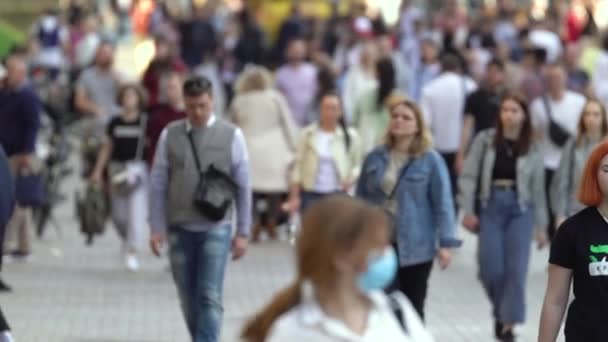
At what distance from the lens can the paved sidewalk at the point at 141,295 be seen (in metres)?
13.3

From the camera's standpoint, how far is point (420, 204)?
10789mm

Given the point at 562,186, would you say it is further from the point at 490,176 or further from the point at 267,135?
the point at 267,135

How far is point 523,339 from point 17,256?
240 inches

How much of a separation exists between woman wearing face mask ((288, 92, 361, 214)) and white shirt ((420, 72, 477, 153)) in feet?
10.5

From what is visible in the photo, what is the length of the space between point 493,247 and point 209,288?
8.05 feet

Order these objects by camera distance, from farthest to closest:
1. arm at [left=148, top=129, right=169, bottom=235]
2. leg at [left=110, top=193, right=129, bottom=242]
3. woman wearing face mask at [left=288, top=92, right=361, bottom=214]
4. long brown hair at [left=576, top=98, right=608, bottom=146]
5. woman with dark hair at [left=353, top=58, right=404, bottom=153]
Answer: woman with dark hair at [left=353, top=58, right=404, bottom=153], leg at [left=110, top=193, right=129, bottom=242], woman wearing face mask at [left=288, top=92, right=361, bottom=214], long brown hair at [left=576, top=98, right=608, bottom=146], arm at [left=148, top=129, right=169, bottom=235]

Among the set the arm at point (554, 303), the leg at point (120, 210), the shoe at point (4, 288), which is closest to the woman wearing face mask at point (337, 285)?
the arm at point (554, 303)

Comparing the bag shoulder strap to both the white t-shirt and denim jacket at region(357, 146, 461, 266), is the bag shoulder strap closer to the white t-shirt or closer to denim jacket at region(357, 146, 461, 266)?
A: the white t-shirt

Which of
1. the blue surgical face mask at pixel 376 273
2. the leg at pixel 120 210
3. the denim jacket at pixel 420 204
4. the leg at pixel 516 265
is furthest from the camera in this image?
the leg at pixel 120 210

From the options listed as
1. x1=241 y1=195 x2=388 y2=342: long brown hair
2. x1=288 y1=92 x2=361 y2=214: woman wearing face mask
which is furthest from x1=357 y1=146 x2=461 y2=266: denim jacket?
x1=241 y1=195 x2=388 y2=342: long brown hair

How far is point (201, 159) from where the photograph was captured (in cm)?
1121

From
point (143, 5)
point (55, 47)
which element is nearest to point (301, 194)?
point (55, 47)

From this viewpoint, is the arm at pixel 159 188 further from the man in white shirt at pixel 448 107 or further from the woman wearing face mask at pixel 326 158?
the man in white shirt at pixel 448 107

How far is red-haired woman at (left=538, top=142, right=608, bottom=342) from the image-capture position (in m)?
7.74
